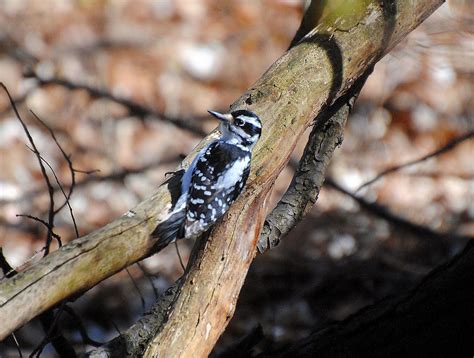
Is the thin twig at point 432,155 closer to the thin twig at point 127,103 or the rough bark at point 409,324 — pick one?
the thin twig at point 127,103

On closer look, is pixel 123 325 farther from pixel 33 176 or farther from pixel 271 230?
pixel 271 230

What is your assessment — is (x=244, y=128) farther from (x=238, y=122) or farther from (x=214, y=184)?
(x=214, y=184)

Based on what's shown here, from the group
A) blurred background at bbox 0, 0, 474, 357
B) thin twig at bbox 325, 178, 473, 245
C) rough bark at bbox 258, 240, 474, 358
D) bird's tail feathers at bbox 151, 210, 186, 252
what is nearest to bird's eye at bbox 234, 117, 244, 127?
bird's tail feathers at bbox 151, 210, 186, 252

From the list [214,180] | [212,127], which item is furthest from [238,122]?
[212,127]

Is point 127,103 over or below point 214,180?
over

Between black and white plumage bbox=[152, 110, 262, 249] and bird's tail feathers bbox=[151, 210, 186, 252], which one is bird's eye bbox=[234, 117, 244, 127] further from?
bird's tail feathers bbox=[151, 210, 186, 252]

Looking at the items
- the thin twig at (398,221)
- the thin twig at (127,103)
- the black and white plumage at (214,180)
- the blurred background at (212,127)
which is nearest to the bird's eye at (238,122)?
the black and white plumage at (214,180)

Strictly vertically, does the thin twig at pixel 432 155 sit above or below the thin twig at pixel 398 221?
above
